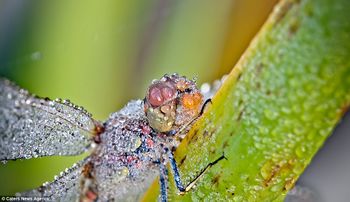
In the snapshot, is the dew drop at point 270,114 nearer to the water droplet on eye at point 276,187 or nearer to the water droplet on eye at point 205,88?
the water droplet on eye at point 276,187

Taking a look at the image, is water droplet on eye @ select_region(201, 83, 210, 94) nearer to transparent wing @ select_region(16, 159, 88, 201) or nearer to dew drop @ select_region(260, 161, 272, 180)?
transparent wing @ select_region(16, 159, 88, 201)

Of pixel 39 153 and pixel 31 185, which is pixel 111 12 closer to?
pixel 39 153

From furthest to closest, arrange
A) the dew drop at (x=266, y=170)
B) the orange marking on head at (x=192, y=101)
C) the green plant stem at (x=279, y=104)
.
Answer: the orange marking on head at (x=192, y=101)
the dew drop at (x=266, y=170)
the green plant stem at (x=279, y=104)

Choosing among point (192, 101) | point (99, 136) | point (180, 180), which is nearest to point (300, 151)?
point (180, 180)

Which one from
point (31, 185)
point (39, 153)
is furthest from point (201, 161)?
point (31, 185)

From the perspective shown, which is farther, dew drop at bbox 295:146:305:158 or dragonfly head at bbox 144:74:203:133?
dragonfly head at bbox 144:74:203:133

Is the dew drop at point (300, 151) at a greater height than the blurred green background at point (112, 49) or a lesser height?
lesser

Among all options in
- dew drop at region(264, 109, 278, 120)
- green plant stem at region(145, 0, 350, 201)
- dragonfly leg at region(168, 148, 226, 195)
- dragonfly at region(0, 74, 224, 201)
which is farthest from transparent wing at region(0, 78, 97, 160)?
dew drop at region(264, 109, 278, 120)

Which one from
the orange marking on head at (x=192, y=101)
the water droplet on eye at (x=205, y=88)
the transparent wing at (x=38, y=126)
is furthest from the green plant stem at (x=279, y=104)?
the transparent wing at (x=38, y=126)
